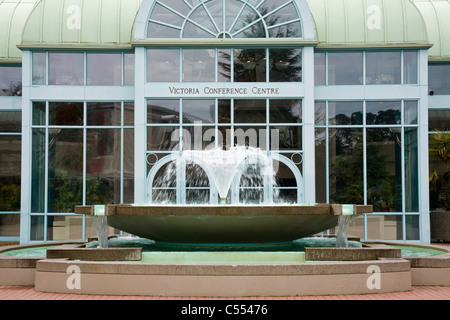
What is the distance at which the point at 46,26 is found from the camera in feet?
61.2

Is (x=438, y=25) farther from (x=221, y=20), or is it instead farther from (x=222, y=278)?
(x=222, y=278)

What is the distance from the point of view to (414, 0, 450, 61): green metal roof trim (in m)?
20.6

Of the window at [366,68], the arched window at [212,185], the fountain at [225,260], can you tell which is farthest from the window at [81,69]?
the fountain at [225,260]

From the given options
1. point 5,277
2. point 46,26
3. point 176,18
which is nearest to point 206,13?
point 176,18

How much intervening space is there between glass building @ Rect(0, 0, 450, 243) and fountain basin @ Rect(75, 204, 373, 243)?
6.41 metres

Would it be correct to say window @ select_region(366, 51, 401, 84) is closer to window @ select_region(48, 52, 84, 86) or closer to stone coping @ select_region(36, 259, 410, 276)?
window @ select_region(48, 52, 84, 86)

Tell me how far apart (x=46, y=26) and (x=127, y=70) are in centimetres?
277

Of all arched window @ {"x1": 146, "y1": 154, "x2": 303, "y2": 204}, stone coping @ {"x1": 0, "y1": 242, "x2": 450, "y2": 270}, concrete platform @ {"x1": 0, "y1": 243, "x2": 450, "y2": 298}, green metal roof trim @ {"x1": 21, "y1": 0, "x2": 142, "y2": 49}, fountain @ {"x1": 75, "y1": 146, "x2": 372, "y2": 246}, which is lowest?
Result: concrete platform @ {"x1": 0, "y1": 243, "x2": 450, "y2": 298}

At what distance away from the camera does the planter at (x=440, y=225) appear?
18.7 metres

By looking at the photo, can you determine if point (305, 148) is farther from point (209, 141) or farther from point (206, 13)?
point (206, 13)

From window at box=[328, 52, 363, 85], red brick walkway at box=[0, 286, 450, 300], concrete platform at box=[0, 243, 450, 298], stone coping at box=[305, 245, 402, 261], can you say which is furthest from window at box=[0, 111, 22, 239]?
stone coping at box=[305, 245, 402, 261]

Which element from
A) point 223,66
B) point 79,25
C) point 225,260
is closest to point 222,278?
point 225,260

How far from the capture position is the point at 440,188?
779 inches

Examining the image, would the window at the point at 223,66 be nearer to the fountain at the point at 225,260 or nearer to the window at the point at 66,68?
the window at the point at 66,68
